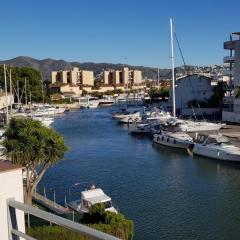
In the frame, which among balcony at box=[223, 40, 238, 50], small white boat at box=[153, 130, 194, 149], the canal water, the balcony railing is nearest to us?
the balcony railing

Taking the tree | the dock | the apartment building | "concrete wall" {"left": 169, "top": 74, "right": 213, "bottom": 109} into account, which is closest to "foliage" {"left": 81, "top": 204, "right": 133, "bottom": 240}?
the dock

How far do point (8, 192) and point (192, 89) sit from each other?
9174cm

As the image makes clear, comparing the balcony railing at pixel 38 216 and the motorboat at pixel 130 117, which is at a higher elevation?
the balcony railing at pixel 38 216

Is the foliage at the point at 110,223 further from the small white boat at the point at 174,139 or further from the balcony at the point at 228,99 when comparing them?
the balcony at the point at 228,99

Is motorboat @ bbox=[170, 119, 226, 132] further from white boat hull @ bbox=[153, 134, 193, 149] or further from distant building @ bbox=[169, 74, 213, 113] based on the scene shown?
distant building @ bbox=[169, 74, 213, 113]

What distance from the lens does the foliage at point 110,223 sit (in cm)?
1639

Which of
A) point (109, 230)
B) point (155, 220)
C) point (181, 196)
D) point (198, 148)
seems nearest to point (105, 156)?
point (198, 148)

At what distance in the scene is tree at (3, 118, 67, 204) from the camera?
22484 mm

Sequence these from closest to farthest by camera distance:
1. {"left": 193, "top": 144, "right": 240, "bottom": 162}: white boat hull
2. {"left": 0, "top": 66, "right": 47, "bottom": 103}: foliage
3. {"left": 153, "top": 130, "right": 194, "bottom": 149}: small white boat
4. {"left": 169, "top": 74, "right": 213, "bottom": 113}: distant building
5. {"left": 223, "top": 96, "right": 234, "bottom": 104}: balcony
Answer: {"left": 193, "top": 144, "right": 240, "bottom": 162}: white boat hull
{"left": 153, "top": 130, "right": 194, "bottom": 149}: small white boat
{"left": 223, "top": 96, "right": 234, "bottom": 104}: balcony
{"left": 169, "top": 74, "right": 213, "bottom": 113}: distant building
{"left": 0, "top": 66, "right": 47, "bottom": 103}: foliage

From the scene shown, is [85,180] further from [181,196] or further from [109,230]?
[109,230]

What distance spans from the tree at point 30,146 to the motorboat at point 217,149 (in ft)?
68.8

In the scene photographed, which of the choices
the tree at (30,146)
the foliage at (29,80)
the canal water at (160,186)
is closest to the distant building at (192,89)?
the canal water at (160,186)

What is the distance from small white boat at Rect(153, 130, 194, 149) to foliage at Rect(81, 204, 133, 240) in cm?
3220

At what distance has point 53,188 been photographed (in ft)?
106
